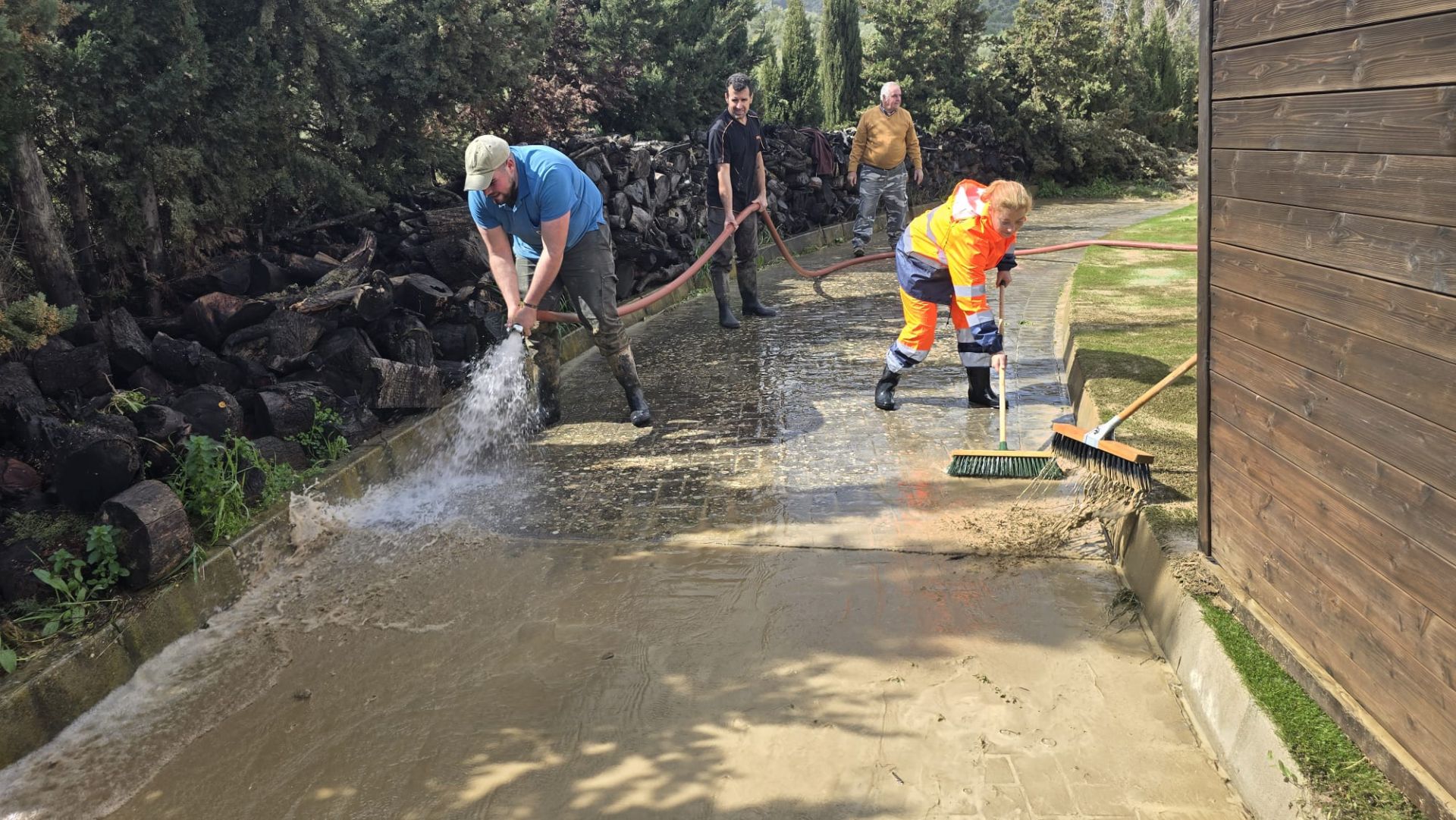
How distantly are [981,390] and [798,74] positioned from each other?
41.4 ft

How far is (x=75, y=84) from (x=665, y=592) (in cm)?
448

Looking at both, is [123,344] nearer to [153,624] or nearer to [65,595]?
[65,595]

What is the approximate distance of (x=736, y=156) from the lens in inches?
323

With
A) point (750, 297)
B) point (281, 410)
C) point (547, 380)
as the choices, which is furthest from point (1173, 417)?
point (281, 410)

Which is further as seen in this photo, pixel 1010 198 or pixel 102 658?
pixel 1010 198

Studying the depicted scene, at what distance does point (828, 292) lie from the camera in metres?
10.1

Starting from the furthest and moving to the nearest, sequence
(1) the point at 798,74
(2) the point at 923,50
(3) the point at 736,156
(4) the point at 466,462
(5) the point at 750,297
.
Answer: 1. (2) the point at 923,50
2. (1) the point at 798,74
3. (5) the point at 750,297
4. (3) the point at 736,156
5. (4) the point at 466,462

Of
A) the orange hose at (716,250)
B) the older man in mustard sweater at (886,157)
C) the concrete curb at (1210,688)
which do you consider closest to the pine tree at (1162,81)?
the older man in mustard sweater at (886,157)

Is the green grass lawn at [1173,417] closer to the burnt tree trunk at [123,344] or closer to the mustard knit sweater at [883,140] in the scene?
the mustard knit sweater at [883,140]

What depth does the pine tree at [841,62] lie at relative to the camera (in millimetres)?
17938

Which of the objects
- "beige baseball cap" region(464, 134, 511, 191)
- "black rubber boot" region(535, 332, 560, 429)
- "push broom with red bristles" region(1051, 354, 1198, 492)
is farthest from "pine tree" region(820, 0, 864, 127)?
"push broom with red bristles" region(1051, 354, 1198, 492)

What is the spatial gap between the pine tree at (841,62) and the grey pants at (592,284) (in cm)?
1325

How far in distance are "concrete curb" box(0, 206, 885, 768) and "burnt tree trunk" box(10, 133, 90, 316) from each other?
1.67 metres

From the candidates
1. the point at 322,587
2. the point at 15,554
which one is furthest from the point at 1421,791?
the point at 15,554
